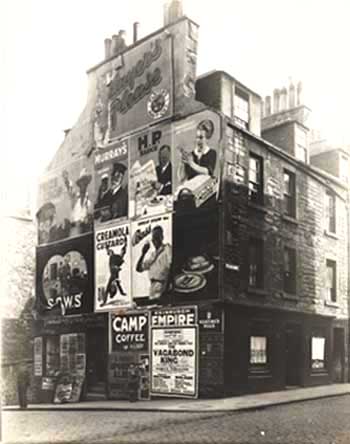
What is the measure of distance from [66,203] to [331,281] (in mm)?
2552

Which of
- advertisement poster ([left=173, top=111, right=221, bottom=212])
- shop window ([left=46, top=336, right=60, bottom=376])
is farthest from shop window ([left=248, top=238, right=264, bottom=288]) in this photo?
shop window ([left=46, top=336, right=60, bottom=376])

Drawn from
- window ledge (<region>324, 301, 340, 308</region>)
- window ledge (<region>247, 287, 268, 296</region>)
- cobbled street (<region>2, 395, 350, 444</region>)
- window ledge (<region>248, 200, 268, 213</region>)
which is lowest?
cobbled street (<region>2, 395, 350, 444</region>)

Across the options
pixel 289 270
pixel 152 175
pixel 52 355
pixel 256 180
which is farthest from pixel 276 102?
pixel 52 355

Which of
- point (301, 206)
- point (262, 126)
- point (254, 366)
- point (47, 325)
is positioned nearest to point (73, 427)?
point (47, 325)

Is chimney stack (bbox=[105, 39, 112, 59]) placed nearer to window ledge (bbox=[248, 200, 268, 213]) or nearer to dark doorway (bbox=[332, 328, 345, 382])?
window ledge (bbox=[248, 200, 268, 213])

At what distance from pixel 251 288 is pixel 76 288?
171cm

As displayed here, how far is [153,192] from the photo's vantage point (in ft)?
21.7

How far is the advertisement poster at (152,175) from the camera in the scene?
6.49 metres

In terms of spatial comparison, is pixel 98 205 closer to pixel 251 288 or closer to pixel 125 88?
pixel 125 88

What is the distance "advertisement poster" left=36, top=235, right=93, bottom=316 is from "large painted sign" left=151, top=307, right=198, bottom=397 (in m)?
0.88

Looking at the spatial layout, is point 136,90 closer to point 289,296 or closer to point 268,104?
point 268,104

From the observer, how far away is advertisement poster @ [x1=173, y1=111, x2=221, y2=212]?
679 cm

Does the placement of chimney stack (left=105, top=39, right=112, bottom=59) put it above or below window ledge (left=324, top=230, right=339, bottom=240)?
above

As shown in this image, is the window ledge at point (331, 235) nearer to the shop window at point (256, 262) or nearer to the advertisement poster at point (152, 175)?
the shop window at point (256, 262)
